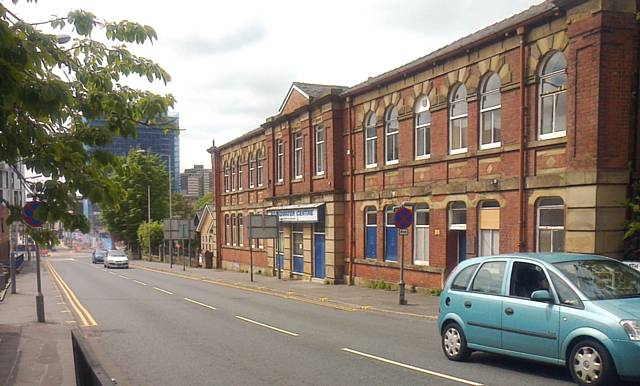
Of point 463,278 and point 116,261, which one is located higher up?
point 116,261

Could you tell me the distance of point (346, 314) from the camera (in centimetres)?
1727

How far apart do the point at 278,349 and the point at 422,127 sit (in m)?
12.4

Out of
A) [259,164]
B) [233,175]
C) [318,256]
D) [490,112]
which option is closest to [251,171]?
[259,164]

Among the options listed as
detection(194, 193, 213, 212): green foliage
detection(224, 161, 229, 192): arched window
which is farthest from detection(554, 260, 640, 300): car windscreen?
detection(194, 193, 213, 212): green foliage

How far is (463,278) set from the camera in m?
9.67

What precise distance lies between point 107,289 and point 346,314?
607 inches

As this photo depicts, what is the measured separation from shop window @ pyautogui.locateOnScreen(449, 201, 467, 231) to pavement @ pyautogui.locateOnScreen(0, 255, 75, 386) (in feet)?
39.7

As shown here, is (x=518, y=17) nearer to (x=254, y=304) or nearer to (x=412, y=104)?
(x=412, y=104)

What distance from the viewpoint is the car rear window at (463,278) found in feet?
31.3

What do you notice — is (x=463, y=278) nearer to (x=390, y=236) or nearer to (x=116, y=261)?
(x=390, y=236)

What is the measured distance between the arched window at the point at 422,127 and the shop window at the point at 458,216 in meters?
2.36

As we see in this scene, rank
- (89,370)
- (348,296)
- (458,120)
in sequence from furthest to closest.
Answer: (348,296) < (458,120) < (89,370)

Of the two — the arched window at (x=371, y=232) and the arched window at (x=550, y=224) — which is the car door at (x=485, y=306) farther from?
the arched window at (x=371, y=232)

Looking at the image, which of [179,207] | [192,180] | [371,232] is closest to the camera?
[371,232]
